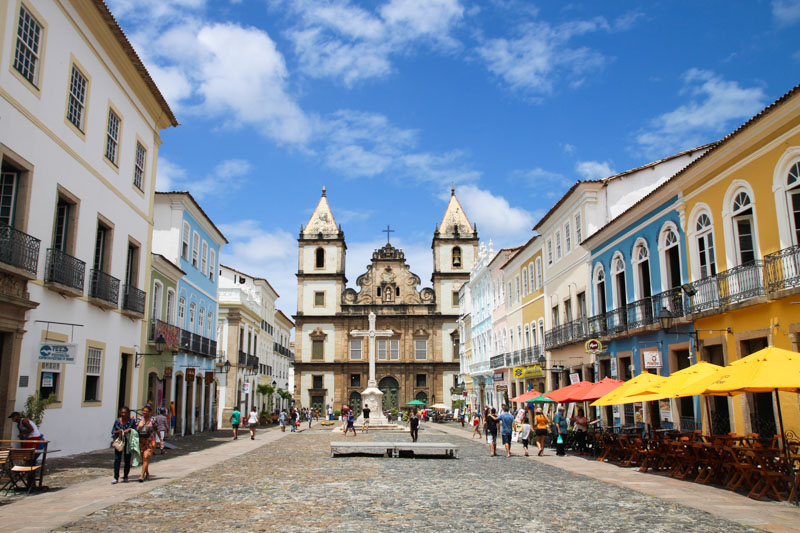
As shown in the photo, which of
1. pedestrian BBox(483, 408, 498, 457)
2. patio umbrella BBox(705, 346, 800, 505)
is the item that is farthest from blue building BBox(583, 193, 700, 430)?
patio umbrella BBox(705, 346, 800, 505)

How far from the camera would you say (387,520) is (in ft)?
31.0

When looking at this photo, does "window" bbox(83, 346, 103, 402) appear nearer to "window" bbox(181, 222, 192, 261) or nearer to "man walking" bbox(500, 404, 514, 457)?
"window" bbox(181, 222, 192, 261)

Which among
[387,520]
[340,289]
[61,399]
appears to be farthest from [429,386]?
[387,520]

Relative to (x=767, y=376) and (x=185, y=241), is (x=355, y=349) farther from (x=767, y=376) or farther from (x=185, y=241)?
(x=767, y=376)

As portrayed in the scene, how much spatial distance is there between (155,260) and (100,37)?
31.3 ft

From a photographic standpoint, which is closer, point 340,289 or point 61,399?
point 61,399

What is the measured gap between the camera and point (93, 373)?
18.7 meters

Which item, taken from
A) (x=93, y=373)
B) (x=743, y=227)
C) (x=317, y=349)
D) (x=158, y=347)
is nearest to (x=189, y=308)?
(x=158, y=347)

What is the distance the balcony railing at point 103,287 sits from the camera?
18.2m

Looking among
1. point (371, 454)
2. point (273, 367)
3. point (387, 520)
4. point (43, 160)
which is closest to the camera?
point (387, 520)

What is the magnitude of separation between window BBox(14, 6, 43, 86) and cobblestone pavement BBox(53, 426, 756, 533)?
929 centimetres

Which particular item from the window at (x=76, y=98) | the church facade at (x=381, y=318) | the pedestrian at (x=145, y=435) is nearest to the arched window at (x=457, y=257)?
the church facade at (x=381, y=318)

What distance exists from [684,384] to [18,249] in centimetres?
1374

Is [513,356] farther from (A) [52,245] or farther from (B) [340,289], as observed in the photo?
(B) [340,289]
